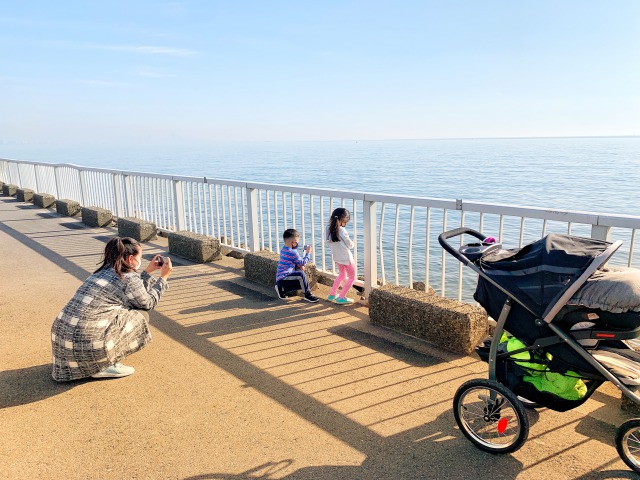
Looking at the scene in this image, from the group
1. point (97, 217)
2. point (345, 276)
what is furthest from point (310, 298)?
point (97, 217)

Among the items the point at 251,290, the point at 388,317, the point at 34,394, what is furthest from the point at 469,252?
the point at 251,290

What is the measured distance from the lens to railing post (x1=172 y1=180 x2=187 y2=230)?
32.8 ft

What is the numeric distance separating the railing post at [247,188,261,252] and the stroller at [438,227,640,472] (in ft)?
17.4

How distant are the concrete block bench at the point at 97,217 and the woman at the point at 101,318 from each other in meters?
8.44

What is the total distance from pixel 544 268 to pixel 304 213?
971cm

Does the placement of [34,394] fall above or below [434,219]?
above

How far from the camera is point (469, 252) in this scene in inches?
134

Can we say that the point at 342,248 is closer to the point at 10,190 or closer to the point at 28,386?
the point at 28,386

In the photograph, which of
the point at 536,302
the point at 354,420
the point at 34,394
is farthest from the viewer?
the point at 34,394

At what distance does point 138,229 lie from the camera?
1037cm

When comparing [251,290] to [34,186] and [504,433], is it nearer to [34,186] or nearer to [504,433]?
[504,433]

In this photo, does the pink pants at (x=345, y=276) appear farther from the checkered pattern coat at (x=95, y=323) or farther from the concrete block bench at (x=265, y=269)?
the checkered pattern coat at (x=95, y=323)

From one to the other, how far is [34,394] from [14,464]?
99cm

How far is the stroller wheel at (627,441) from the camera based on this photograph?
287 cm
